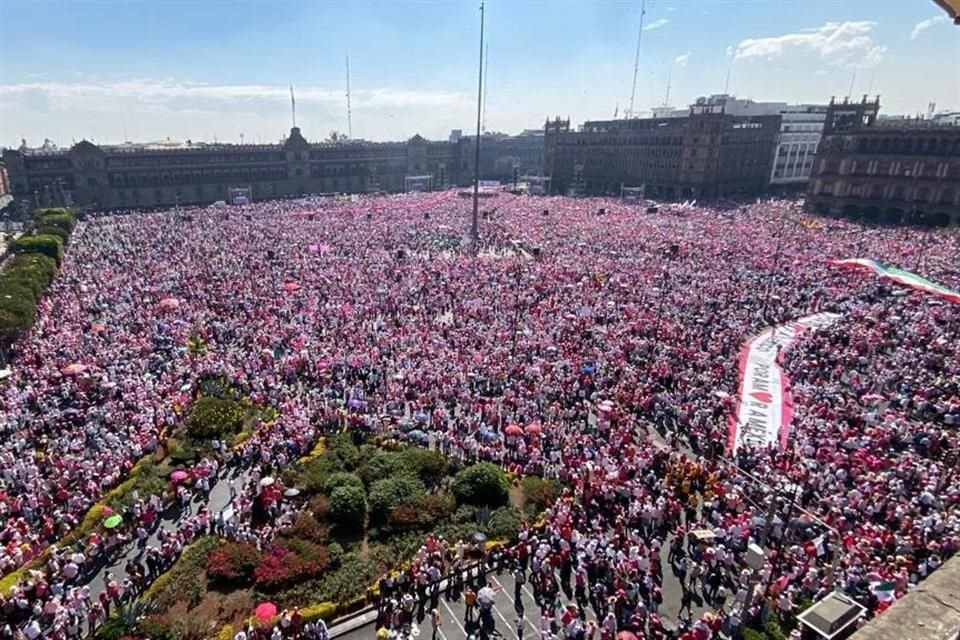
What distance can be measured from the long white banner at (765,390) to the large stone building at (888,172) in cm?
5170

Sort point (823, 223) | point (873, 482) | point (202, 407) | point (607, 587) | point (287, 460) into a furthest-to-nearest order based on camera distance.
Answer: point (823, 223) < point (202, 407) < point (287, 460) < point (873, 482) < point (607, 587)

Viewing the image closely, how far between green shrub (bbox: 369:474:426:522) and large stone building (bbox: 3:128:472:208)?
9902cm

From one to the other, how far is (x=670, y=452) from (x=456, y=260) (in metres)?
35.7

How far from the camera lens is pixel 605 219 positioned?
262ft

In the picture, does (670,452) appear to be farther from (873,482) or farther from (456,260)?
(456,260)

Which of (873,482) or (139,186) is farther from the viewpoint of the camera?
(139,186)

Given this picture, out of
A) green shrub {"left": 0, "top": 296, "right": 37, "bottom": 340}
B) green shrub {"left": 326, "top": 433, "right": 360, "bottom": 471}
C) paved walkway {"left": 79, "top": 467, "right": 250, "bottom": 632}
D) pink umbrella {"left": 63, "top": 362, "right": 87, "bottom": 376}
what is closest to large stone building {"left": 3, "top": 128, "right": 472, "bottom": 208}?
green shrub {"left": 0, "top": 296, "right": 37, "bottom": 340}

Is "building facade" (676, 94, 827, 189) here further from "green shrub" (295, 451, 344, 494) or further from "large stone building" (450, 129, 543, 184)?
"green shrub" (295, 451, 344, 494)

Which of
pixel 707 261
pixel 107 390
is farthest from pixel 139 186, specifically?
pixel 707 261

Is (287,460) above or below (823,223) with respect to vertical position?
below

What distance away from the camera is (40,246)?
49.8 metres

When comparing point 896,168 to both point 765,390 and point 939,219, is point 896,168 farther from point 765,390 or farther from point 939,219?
point 765,390

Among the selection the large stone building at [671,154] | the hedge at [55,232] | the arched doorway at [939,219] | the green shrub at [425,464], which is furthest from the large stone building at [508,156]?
the green shrub at [425,464]

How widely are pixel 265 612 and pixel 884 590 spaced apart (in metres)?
16.3
